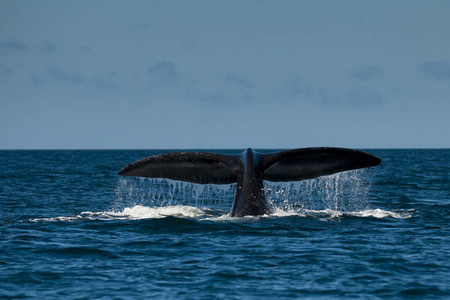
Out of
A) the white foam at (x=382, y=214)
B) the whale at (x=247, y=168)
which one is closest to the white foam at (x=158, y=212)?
the whale at (x=247, y=168)

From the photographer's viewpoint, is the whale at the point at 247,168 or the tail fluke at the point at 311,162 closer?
the tail fluke at the point at 311,162

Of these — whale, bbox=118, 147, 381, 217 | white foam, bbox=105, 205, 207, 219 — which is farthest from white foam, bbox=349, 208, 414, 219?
white foam, bbox=105, 205, 207, 219

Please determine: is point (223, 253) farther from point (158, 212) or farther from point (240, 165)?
point (158, 212)

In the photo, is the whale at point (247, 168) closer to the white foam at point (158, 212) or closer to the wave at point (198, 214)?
the wave at point (198, 214)

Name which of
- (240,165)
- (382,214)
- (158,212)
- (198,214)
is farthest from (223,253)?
(382,214)

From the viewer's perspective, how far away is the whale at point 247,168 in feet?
41.8

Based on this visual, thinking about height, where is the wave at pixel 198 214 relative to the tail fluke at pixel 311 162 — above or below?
below

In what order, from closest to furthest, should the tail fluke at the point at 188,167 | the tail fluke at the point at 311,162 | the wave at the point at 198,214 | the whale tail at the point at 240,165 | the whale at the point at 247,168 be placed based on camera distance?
the tail fluke at the point at 311,162 → the whale tail at the point at 240,165 → the whale at the point at 247,168 → the tail fluke at the point at 188,167 → the wave at the point at 198,214

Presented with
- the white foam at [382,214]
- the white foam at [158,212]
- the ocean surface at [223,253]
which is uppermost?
the white foam at [382,214]

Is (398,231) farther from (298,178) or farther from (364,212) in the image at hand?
(364,212)

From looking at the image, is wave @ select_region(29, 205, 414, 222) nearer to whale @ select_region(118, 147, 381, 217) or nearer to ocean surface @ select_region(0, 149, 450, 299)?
ocean surface @ select_region(0, 149, 450, 299)

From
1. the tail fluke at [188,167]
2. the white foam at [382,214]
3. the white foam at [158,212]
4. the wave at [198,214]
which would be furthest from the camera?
the white foam at [158,212]

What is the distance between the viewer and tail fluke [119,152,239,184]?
1288cm

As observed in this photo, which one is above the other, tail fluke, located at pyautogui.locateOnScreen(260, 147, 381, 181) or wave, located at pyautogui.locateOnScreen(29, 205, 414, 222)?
tail fluke, located at pyautogui.locateOnScreen(260, 147, 381, 181)
